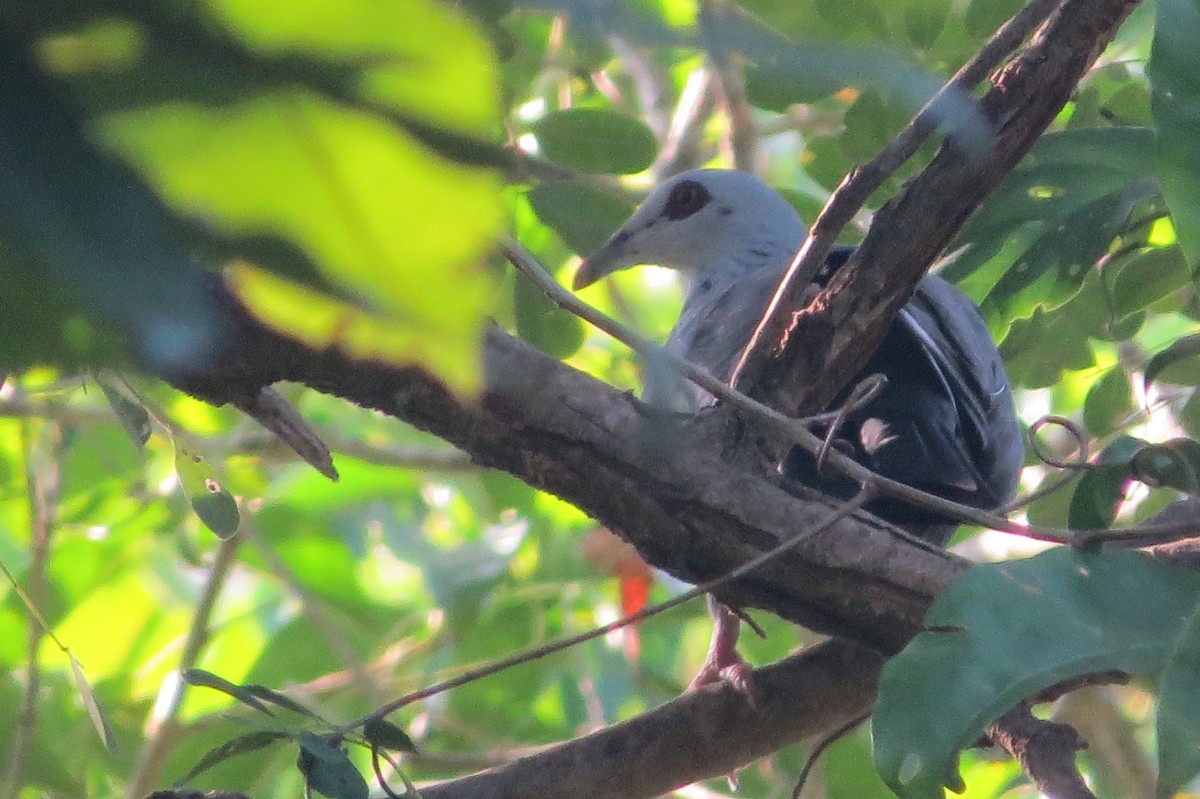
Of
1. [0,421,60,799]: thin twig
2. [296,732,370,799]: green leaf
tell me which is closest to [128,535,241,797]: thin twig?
[0,421,60,799]: thin twig

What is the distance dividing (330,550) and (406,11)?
4.01 metres

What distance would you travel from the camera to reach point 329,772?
1524mm

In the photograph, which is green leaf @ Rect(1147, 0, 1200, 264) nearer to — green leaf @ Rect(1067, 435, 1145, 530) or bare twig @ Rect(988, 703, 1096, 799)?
green leaf @ Rect(1067, 435, 1145, 530)

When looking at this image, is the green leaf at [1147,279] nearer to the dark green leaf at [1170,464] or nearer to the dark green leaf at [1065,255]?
the dark green leaf at [1065,255]

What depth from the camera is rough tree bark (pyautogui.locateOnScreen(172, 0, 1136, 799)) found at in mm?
1701

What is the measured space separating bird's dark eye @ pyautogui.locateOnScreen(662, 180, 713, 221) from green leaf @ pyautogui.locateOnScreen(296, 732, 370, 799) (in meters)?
2.68

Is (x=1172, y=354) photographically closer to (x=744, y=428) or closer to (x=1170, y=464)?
(x=1170, y=464)

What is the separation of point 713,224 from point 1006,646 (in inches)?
107

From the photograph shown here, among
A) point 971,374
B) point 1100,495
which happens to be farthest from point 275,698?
point 971,374

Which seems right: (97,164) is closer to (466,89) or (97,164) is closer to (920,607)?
(466,89)

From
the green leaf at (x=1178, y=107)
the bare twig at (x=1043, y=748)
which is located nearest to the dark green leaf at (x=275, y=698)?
the bare twig at (x=1043, y=748)

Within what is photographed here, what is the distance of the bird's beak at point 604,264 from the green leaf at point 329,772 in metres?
A: 2.27

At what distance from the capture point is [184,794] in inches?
62.7

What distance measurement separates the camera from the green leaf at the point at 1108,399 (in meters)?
2.80
